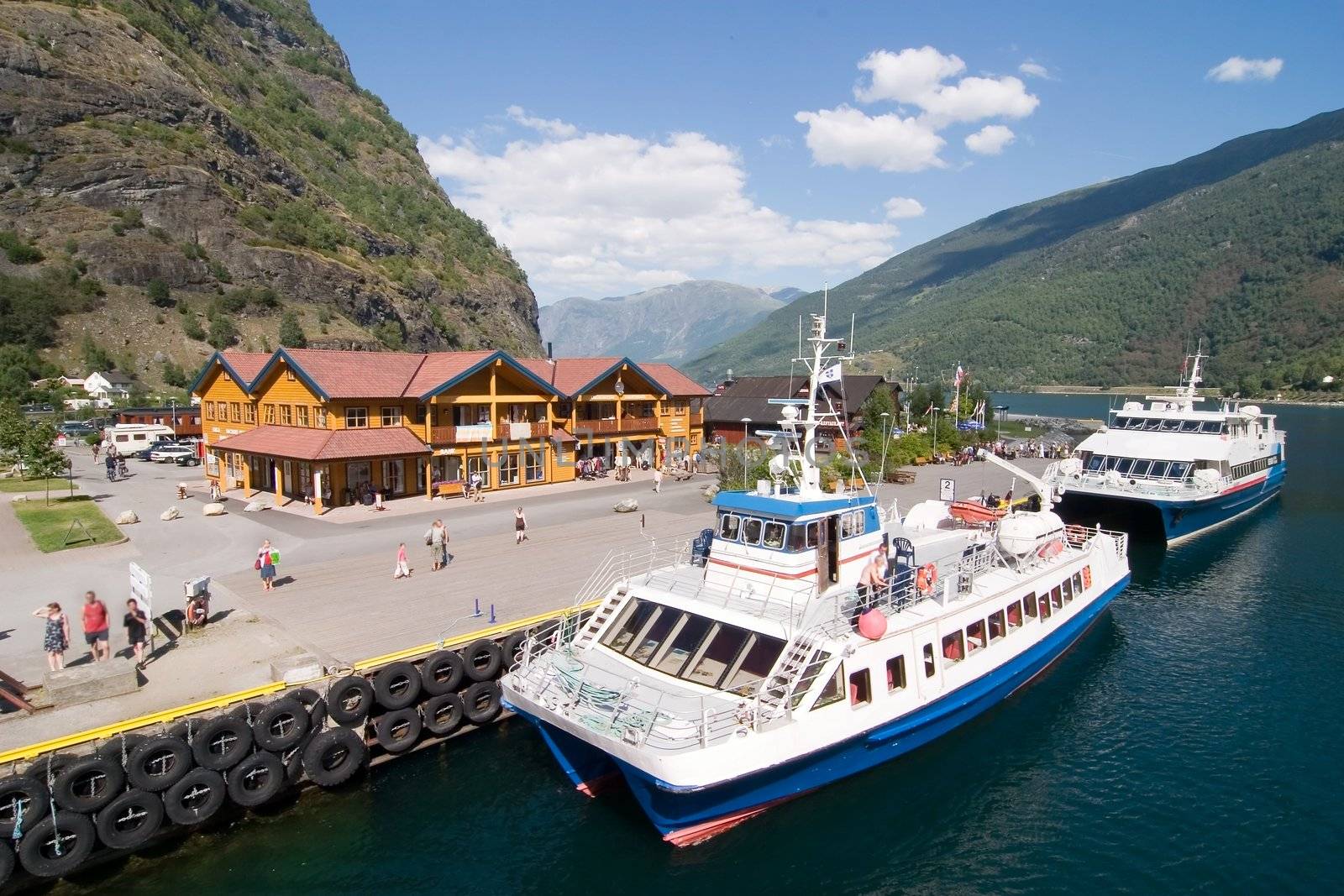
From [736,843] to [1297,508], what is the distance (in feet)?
168

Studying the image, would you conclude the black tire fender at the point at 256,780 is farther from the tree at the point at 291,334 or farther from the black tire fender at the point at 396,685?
the tree at the point at 291,334

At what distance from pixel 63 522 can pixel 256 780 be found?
25540 mm

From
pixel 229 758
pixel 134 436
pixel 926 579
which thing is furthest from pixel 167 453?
pixel 926 579

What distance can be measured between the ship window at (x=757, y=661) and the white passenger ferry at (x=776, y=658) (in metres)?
0.03

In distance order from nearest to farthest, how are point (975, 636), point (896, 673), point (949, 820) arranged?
1. point (949, 820)
2. point (896, 673)
3. point (975, 636)

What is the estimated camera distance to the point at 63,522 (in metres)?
32.2

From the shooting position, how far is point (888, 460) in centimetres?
5341

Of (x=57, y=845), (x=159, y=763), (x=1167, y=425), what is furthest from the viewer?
(x=1167, y=425)

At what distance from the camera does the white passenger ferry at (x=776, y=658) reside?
1355 cm

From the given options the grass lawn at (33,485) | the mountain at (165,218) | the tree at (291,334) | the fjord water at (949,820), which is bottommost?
the fjord water at (949,820)

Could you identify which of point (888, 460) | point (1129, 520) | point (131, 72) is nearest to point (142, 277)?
point (131, 72)

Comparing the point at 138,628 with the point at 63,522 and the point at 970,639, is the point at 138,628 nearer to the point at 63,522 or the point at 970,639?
the point at 970,639

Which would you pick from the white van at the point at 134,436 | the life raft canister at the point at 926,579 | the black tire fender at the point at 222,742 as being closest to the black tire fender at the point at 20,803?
the black tire fender at the point at 222,742

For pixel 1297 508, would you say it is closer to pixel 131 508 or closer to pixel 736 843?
pixel 736 843
